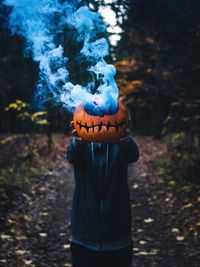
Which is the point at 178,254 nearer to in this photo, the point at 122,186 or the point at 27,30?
the point at 122,186

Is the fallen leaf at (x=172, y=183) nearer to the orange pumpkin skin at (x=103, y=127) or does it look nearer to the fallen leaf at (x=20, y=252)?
the fallen leaf at (x=20, y=252)

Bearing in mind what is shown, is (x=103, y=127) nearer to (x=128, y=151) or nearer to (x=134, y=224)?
(x=128, y=151)

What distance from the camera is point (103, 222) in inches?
139

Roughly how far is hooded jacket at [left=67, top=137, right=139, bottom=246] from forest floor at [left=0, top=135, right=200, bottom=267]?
2.87m

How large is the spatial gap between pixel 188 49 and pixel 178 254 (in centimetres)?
487

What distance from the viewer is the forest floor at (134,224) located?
636cm

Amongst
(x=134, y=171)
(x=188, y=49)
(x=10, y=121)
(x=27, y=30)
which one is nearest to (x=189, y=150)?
(x=134, y=171)

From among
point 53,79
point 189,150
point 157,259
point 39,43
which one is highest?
point 39,43

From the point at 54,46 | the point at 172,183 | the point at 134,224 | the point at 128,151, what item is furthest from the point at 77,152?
the point at 172,183

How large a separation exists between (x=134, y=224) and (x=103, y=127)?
16.5ft

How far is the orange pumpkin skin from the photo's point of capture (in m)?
3.53

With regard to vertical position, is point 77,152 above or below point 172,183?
above

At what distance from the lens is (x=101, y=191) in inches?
140

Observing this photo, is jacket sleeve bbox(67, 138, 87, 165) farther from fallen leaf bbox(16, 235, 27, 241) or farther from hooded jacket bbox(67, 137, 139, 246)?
fallen leaf bbox(16, 235, 27, 241)
